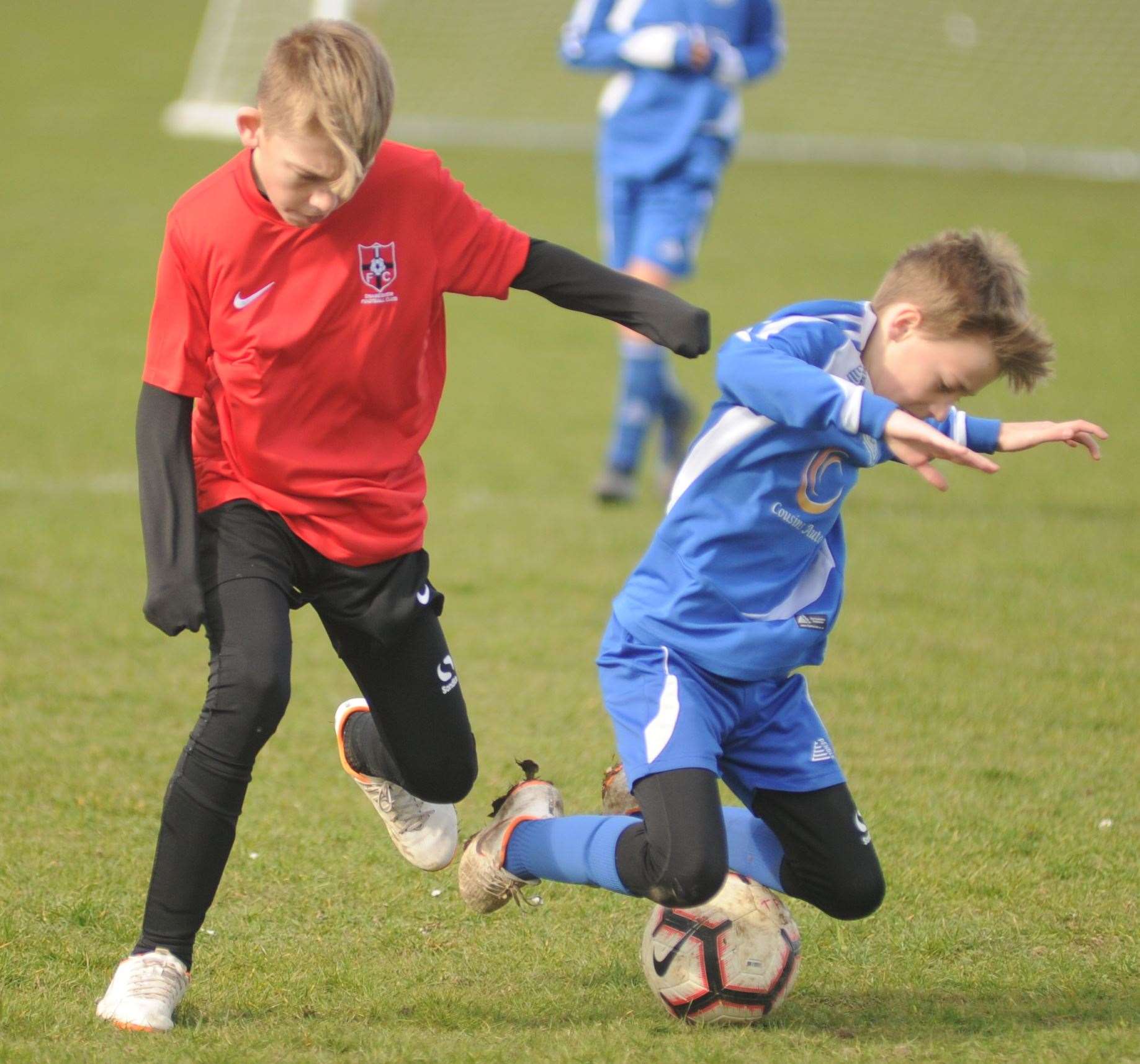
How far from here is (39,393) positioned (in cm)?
945

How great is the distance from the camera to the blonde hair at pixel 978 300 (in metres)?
2.98

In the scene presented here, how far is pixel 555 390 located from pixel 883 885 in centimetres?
726

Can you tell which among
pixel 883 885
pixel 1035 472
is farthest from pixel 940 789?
pixel 1035 472

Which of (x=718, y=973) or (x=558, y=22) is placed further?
(x=558, y=22)

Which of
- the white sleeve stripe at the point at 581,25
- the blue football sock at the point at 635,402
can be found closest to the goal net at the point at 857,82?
the white sleeve stripe at the point at 581,25

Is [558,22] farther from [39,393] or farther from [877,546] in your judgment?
[877,546]

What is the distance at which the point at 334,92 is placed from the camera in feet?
9.25

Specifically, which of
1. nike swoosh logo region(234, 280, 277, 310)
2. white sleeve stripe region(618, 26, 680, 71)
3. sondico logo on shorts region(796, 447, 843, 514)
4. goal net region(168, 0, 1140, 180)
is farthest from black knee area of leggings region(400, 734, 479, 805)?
goal net region(168, 0, 1140, 180)

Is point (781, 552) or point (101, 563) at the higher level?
point (781, 552)

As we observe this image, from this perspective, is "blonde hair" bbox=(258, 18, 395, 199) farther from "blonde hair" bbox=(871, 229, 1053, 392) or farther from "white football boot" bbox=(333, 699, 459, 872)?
"white football boot" bbox=(333, 699, 459, 872)

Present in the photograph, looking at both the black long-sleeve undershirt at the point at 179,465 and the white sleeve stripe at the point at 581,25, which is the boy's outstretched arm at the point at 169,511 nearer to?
the black long-sleeve undershirt at the point at 179,465

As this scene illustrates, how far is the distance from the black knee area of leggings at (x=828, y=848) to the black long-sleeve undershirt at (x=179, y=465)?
0.89 metres

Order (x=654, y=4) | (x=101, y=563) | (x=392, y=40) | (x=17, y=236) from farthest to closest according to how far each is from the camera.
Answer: (x=392, y=40) → (x=17, y=236) → (x=654, y=4) → (x=101, y=563)

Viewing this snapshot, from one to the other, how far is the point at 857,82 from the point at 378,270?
18.7 m
